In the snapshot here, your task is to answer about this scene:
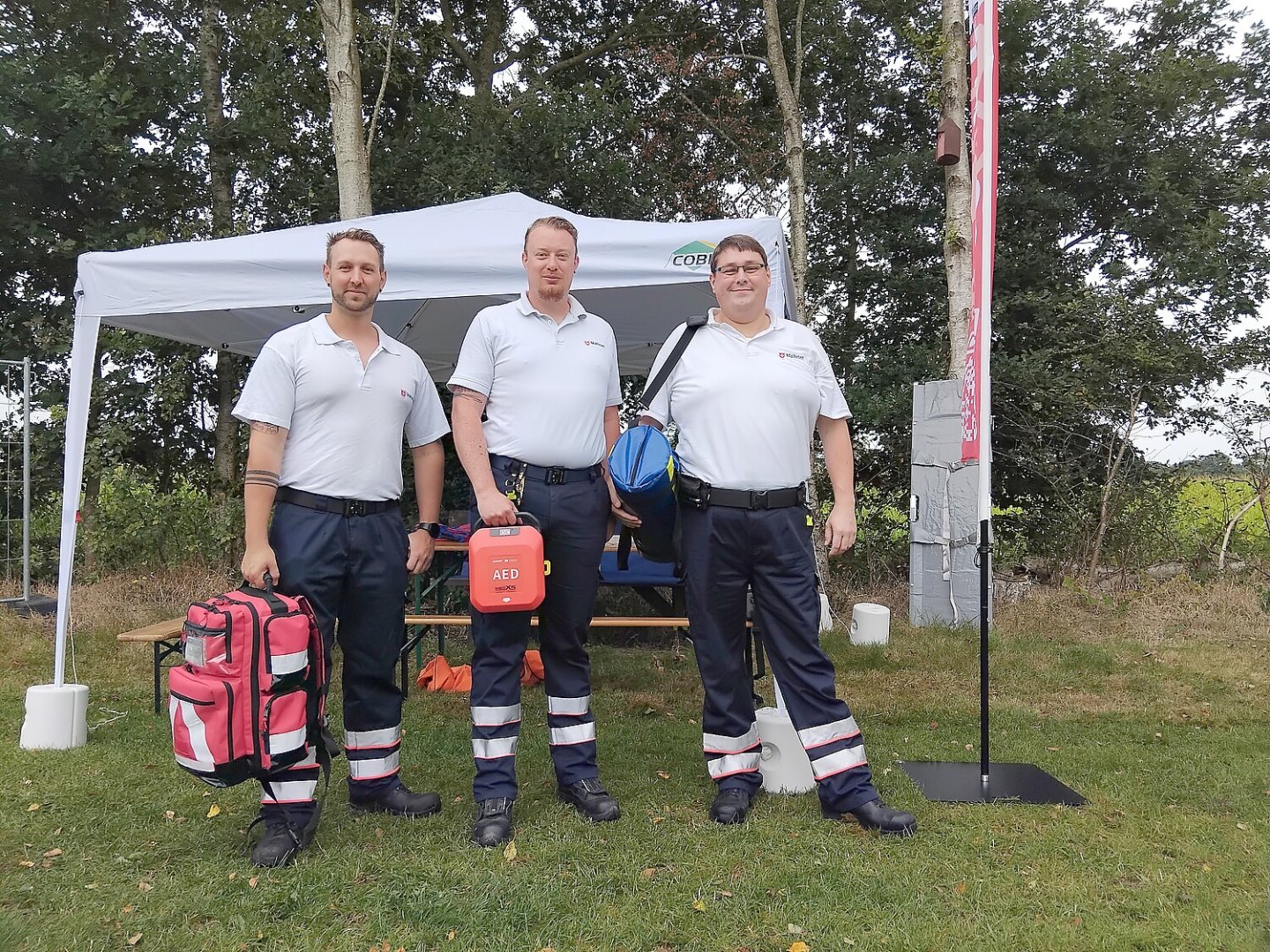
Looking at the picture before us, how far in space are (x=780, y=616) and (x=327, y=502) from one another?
54.9 inches

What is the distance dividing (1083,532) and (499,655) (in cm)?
626

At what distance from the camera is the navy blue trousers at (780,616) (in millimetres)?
2598

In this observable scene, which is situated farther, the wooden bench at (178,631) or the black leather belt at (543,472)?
the wooden bench at (178,631)

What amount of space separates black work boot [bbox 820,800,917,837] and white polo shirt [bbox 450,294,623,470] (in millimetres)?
1347

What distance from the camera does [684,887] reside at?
2.24 metres

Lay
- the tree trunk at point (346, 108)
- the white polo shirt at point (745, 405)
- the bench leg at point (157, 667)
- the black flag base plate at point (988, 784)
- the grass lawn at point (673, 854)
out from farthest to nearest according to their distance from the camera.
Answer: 1. the tree trunk at point (346, 108)
2. the bench leg at point (157, 667)
3. the black flag base plate at point (988, 784)
4. the white polo shirt at point (745, 405)
5. the grass lawn at point (673, 854)

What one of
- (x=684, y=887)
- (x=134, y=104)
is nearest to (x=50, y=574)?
(x=134, y=104)

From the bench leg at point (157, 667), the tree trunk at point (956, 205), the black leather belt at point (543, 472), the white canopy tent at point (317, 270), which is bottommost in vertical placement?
the bench leg at point (157, 667)

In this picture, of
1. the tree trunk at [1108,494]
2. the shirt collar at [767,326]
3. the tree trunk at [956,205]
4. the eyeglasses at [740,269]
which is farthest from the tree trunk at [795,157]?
the eyeglasses at [740,269]

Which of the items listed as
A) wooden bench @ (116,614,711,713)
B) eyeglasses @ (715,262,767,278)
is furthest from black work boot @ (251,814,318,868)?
eyeglasses @ (715,262,767,278)

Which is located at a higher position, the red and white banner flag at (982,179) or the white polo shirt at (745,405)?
the red and white banner flag at (982,179)

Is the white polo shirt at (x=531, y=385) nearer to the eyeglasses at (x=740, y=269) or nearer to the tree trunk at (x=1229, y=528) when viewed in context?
the eyeglasses at (x=740, y=269)

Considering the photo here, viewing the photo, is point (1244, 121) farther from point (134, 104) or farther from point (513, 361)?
point (134, 104)

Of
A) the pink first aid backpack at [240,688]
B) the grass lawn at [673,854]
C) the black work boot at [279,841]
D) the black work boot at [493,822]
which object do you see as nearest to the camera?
the grass lawn at [673,854]
